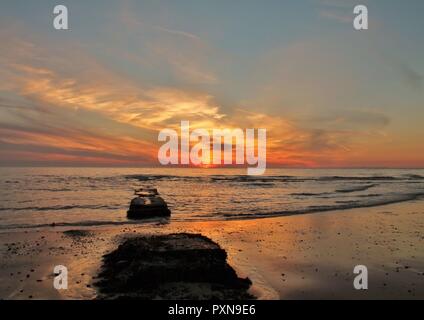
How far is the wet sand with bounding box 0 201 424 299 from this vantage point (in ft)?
35.1

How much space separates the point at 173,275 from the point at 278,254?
6.12 metres

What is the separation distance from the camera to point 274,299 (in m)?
9.75

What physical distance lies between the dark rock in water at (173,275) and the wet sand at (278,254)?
0.58 m

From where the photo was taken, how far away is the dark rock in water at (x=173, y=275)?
31.8ft

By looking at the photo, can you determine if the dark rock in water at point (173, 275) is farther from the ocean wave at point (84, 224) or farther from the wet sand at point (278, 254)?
the ocean wave at point (84, 224)

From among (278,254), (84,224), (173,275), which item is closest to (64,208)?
(84,224)

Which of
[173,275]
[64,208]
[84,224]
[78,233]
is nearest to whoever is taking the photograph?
[173,275]

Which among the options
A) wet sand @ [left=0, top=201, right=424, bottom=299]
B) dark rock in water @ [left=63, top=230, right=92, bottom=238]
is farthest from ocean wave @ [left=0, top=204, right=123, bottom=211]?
dark rock in water @ [left=63, top=230, right=92, bottom=238]

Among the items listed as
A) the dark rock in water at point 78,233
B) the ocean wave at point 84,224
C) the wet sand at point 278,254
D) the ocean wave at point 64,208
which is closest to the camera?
the wet sand at point 278,254

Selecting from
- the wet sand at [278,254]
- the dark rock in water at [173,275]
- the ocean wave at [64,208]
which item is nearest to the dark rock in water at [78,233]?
the wet sand at [278,254]

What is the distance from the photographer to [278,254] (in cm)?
1507

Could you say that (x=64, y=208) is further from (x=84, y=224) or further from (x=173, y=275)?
(x=173, y=275)
